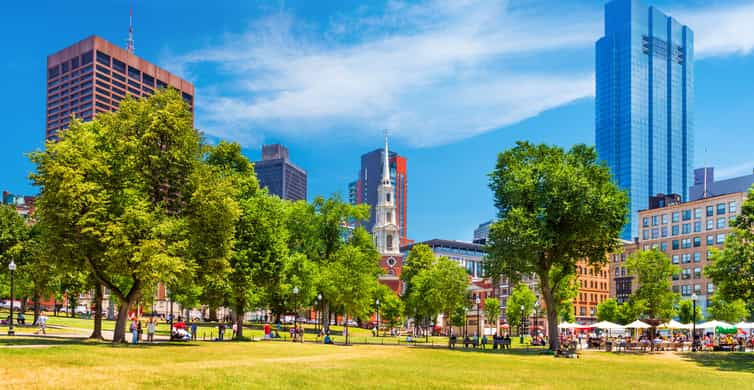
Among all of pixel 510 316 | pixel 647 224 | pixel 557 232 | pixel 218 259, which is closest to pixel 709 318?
pixel 647 224

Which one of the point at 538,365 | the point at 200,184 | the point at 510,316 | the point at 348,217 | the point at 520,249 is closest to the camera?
the point at 538,365

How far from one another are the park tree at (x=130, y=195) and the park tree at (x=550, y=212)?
24.8m

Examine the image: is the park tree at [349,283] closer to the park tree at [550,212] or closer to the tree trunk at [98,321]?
the park tree at [550,212]

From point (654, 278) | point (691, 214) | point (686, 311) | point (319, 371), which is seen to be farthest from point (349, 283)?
point (691, 214)

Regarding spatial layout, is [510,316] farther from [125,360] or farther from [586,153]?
[125,360]

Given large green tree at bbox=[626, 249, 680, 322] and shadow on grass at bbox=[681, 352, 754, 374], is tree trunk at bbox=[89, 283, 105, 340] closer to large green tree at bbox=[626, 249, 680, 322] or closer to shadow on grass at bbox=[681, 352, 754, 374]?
shadow on grass at bbox=[681, 352, 754, 374]

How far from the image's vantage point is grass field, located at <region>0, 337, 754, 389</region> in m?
26.4

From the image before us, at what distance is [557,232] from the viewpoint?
201 ft

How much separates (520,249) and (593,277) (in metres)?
122

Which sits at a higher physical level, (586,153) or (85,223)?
(586,153)

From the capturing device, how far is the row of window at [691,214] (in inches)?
5492

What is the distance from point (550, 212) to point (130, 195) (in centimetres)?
3390

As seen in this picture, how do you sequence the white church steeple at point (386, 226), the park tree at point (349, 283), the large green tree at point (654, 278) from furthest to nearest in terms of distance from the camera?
the white church steeple at point (386, 226) < the large green tree at point (654, 278) < the park tree at point (349, 283)

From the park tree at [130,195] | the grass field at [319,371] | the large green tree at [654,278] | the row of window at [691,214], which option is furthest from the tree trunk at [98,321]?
the row of window at [691,214]
